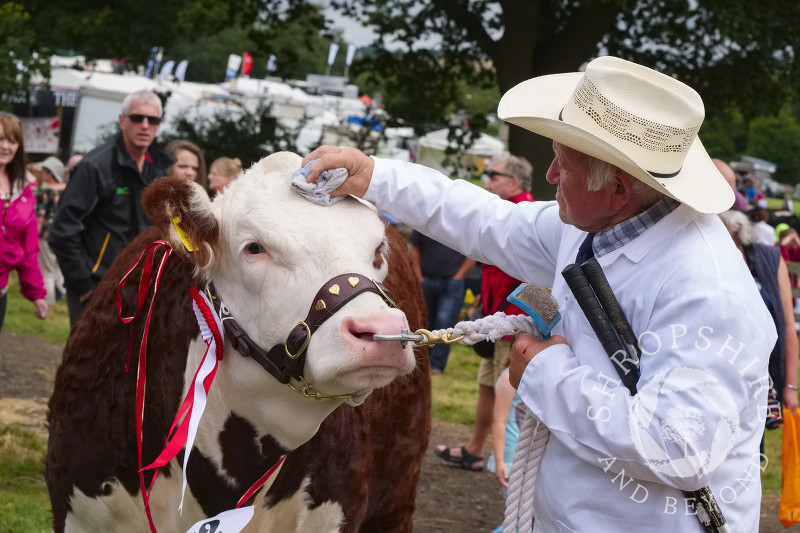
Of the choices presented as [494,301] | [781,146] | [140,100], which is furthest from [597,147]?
[781,146]

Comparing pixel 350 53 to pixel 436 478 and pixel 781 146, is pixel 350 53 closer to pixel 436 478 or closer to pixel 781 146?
pixel 436 478

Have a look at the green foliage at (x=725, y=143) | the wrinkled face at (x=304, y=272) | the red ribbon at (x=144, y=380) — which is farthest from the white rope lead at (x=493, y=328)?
the green foliage at (x=725, y=143)

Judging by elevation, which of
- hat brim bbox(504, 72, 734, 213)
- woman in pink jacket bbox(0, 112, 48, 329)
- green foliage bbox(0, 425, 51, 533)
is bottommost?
green foliage bbox(0, 425, 51, 533)

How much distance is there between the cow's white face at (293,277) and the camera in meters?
2.37

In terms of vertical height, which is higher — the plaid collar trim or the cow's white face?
the plaid collar trim

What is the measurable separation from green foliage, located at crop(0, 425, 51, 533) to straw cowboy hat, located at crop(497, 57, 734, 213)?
3005mm

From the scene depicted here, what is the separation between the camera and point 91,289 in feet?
17.1

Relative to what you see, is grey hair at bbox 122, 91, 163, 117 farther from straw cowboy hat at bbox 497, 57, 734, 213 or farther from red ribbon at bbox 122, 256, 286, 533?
straw cowboy hat at bbox 497, 57, 734, 213

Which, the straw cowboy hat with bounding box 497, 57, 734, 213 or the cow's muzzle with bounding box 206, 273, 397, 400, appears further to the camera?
the cow's muzzle with bounding box 206, 273, 397, 400

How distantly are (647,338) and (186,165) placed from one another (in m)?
4.63

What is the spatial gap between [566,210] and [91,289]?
349 centimetres

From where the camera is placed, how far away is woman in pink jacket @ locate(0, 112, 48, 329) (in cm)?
575

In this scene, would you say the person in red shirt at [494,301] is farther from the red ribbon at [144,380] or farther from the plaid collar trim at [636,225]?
the plaid collar trim at [636,225]

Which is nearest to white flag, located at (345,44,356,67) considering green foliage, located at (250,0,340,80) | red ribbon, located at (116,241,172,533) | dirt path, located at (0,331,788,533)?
green foliage, located at (250,0,340,80)
